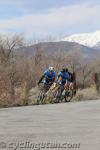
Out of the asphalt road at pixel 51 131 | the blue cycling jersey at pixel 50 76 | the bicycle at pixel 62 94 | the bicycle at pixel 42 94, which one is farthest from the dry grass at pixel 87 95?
the asphalt road at pixel 51 131

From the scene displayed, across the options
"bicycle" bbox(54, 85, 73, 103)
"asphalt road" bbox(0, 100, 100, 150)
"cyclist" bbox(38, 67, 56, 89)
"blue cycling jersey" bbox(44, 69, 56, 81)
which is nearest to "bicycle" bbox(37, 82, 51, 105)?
"cyclist" bbox(38, 67, 56, 89)

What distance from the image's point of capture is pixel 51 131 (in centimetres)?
1241

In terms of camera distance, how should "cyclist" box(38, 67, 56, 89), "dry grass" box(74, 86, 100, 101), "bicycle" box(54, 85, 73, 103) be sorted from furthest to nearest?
"dry grass" box(74, 86, 100, 101) → "bicycle" box(54, 85, 73, 103) → "cyclist" box(38, 67, 56, 89)

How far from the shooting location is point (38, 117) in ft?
53.1

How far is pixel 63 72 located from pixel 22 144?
15344 mm

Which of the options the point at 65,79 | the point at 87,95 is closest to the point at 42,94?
the point at 65,79

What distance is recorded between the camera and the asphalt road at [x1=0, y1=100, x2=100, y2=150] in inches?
405

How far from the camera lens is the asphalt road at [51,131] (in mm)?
10297

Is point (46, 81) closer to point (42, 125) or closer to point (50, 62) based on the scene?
point (42, 125)

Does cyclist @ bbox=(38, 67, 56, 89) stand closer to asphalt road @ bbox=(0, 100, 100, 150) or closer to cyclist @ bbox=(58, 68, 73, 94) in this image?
cyclist @ bbox=(58, 68, 73, 94)

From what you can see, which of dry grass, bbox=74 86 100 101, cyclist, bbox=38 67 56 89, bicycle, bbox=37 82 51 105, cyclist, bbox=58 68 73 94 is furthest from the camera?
dry grass, bbox=74 86 100 101

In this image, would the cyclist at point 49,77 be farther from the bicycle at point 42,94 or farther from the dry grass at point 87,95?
the dry grass at point 87,95

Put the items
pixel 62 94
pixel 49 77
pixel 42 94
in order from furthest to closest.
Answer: pixel 62 94, pixel 49 77, pixel 42 94

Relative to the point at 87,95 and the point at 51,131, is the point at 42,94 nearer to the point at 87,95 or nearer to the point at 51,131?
the point at 87,95
